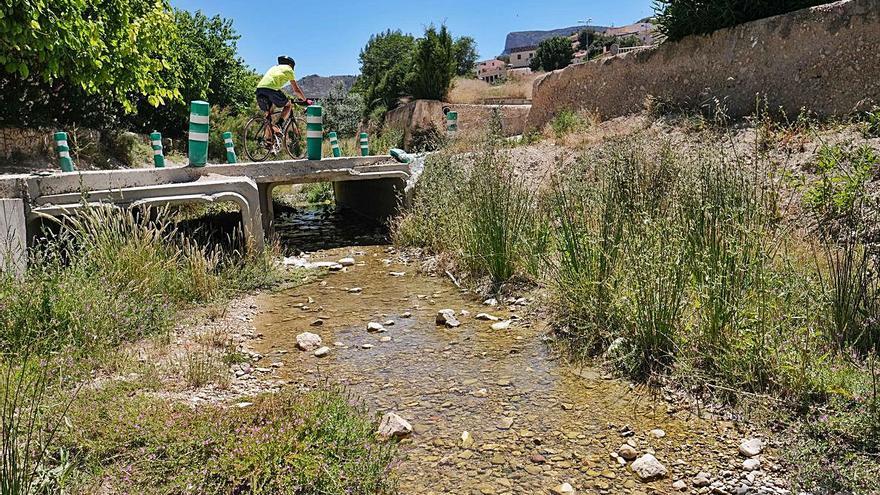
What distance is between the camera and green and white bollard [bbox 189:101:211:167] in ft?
23.1

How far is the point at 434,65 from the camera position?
23.0 m

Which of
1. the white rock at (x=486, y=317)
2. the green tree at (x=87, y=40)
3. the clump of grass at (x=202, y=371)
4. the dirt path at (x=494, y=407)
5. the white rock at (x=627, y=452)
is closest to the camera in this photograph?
the dirt path at (x=494, y=407)

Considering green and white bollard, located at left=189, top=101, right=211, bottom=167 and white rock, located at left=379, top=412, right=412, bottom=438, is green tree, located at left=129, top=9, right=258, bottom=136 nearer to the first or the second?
green and white bollard, located at left=189, top=101, right=211, bottom=167

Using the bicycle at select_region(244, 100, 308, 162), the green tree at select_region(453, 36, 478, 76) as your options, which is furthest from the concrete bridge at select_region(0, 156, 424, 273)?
the green tree at select_region(453, 36, 478, 76)

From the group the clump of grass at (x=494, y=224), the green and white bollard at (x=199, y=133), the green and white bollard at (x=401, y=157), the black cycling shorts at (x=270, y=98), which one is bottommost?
the clump of grass at (x=494, y=224)

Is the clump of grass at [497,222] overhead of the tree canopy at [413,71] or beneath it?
beneath

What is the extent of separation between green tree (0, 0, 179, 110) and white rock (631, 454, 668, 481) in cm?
686

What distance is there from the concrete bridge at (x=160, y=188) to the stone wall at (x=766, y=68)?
5.02 meters

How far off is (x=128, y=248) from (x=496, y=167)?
379cm

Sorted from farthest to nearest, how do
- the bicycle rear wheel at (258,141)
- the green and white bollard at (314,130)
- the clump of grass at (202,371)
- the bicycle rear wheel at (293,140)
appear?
the bicycle rear wheel at (293,140)
the bicycle rear wheel at (258,141)
the green and white bollard at (314,130)
the clump of grass at (202,371)

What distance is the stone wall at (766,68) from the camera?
7941 mm

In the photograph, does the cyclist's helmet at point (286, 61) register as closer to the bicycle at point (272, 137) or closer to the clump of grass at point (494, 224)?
the bicycle at point (272, 137)

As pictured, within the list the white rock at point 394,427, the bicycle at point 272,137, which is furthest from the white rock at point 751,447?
the bicycle at point 272,137

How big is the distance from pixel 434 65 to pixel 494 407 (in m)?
20.9
